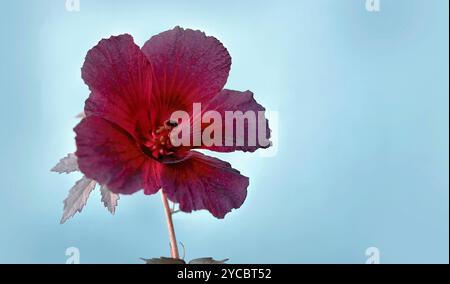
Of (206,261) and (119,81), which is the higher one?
(119,81)

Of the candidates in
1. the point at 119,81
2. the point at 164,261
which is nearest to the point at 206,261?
the point at 164,261

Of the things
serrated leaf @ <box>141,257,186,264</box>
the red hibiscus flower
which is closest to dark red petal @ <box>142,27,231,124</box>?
the red hibiscus flower

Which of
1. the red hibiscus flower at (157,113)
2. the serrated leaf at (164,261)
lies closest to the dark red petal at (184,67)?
the red hibiscus flower at (157,113)

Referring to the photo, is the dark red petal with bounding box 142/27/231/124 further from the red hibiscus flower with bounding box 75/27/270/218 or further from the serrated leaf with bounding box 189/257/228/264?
Result: the serrated leaf with bounding box 189/257/228/264

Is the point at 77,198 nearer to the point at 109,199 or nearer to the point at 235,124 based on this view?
the point at 109,199

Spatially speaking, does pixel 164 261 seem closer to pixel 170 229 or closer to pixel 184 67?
pixel 170 229
